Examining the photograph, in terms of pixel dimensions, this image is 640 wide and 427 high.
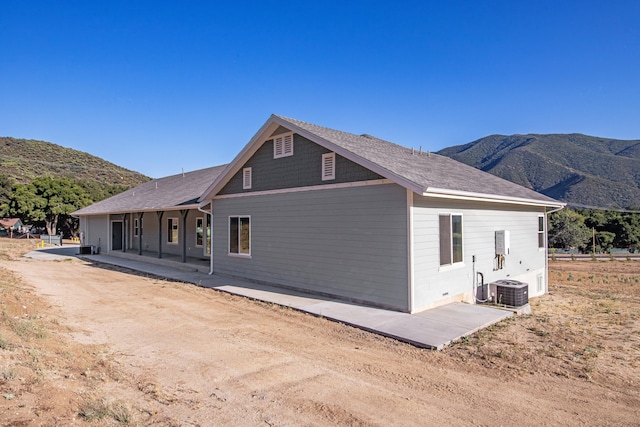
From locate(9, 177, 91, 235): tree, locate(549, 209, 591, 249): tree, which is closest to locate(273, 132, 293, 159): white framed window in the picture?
locate(9, 177, 91, 235): tree

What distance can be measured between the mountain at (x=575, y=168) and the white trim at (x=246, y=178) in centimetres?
4718

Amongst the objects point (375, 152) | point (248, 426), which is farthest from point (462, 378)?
point (375, 152)

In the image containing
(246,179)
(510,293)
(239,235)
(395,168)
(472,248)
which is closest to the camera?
(395,168)

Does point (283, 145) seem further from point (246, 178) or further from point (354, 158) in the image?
point (354, 158)

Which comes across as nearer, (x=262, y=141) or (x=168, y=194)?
(x=262, y=141)

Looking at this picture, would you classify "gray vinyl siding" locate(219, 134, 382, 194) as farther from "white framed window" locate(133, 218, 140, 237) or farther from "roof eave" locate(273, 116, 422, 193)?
"white framed window" locate(133, 218, 140, 237)

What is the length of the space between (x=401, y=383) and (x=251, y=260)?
26.9 feet

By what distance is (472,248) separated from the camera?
9.98m

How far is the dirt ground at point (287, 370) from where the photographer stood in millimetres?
3908

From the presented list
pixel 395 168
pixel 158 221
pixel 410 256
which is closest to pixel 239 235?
pixel 395 168

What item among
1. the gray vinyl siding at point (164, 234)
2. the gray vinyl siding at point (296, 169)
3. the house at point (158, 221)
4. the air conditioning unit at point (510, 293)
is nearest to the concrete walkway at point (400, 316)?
the air conditioning unit at point (510, 293)

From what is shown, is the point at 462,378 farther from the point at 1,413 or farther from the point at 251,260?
the point at 251,260

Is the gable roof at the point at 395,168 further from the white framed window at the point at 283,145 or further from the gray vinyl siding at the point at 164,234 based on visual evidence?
the gray vinyl siding at the point at 164,234

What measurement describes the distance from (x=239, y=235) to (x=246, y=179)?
1919 millimetres
